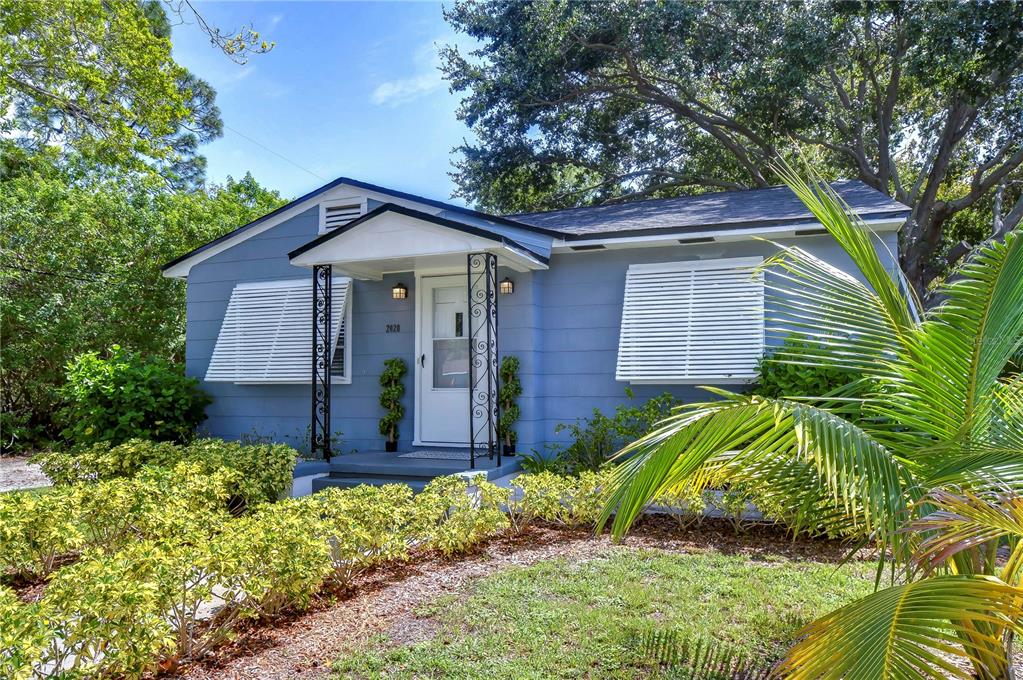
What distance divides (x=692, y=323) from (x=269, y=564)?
4.99 meters

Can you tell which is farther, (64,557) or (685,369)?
(685,369)

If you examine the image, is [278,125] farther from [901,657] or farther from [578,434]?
[901,657]

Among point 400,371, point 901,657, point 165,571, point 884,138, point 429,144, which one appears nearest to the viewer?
point 901,657

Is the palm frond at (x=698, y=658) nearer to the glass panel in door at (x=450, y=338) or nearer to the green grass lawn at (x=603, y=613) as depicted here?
the green grass lawn at (x=603, y=613)

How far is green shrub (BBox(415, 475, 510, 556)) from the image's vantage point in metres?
4.88

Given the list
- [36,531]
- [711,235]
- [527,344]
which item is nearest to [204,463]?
[36,531]

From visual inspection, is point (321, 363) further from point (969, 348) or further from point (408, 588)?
point (969, 348)

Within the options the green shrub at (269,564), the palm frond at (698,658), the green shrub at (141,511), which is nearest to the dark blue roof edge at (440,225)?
the green shrub at (141,511)

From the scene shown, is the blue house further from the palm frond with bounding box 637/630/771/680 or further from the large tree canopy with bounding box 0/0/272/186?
the palm frond with bounding box 637/630/771/680

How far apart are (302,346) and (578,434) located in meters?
3.75

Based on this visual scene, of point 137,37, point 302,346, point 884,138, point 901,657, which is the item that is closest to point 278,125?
point 137,37

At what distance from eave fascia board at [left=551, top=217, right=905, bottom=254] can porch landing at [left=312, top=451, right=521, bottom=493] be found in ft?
8.21

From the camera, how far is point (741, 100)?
1452 centimetres

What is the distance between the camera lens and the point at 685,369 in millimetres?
7020
